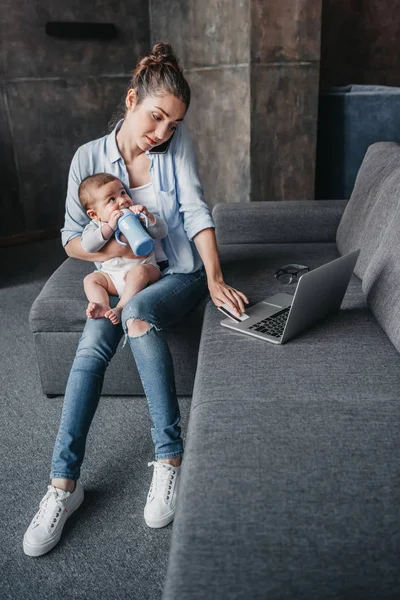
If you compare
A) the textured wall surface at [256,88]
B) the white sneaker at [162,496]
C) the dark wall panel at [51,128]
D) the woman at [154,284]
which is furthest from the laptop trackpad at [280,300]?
the dark wall panel at [51,128]

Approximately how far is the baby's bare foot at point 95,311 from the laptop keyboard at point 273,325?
475mm

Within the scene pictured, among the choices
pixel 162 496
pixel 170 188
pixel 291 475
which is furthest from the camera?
pixel 170 188

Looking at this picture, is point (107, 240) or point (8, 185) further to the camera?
point (8, 185)

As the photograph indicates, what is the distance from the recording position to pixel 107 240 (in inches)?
73.2

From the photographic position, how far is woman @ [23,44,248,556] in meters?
1.57

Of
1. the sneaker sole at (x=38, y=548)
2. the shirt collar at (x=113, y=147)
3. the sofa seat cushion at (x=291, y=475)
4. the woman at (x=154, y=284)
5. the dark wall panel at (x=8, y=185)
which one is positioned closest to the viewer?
the sofa seat cushion at (x=291, y=475)

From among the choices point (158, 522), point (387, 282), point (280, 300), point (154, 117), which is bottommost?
→ point (158, 522)

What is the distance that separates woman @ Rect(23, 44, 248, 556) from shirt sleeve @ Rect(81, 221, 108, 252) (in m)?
0.05

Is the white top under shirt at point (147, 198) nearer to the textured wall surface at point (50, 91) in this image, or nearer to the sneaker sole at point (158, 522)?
the sneaker sole at point (158, 522)

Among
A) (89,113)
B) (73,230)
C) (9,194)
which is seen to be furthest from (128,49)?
(73,230)

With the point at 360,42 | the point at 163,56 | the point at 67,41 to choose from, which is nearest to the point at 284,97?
the point at 360,42

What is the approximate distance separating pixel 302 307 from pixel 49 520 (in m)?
0.88

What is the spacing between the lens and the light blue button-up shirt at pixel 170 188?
1.97m

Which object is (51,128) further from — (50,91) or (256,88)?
(256,88)
